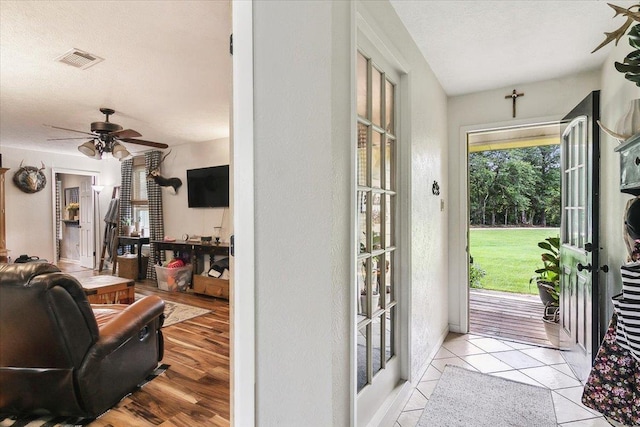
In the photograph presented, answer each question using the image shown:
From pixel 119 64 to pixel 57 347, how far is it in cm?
220

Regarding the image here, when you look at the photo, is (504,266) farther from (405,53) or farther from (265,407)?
(265,407)

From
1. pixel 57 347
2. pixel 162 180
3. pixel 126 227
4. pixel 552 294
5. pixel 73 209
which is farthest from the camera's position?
pixel 73 209

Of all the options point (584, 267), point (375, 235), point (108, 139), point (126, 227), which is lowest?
point (584, 267)

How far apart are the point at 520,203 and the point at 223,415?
594 cm

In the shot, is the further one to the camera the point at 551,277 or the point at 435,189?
the point at 551,277

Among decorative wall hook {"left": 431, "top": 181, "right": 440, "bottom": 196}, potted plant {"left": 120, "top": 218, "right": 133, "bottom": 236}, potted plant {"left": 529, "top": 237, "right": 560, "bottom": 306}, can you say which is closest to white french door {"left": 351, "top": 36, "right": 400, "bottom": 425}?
decorative wall hook {"left": 431, "top": 181, "right": 440, "bottom": 196}

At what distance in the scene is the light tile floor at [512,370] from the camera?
199 cm

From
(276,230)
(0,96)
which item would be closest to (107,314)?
(276,230)

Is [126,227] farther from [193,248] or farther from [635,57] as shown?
[635,57]

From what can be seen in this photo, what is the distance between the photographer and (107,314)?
2.39 metres

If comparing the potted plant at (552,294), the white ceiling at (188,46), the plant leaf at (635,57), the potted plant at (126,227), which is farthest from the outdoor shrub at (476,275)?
the potted plant at (126,227)

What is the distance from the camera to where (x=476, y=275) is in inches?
225

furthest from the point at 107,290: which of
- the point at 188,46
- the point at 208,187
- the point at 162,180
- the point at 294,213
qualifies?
the point at 294,213

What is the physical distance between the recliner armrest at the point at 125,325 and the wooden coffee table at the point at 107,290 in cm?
157
